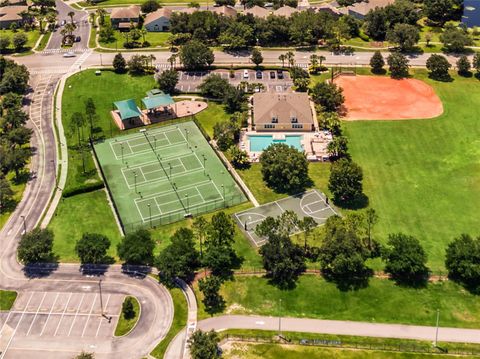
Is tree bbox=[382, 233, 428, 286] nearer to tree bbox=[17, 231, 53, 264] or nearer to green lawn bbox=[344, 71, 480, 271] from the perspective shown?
green lawn bbox=[344, 71, 480, 271]

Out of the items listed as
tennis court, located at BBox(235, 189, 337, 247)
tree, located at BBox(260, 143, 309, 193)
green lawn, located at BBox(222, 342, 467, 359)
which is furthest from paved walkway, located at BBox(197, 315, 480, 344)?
tree, located at BBox(260, 143, 309, 193)

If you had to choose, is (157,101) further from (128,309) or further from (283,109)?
(128,309)

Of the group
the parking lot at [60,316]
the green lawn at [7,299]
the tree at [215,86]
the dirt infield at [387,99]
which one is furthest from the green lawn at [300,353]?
the tree at [215,86]

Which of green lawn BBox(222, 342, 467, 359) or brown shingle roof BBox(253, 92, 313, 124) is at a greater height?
brown shingle roof BBox(253, 92, 313, 124)

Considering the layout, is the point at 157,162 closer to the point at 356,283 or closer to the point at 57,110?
the point at 57,110

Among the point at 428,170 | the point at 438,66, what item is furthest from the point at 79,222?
the point at 438,66
